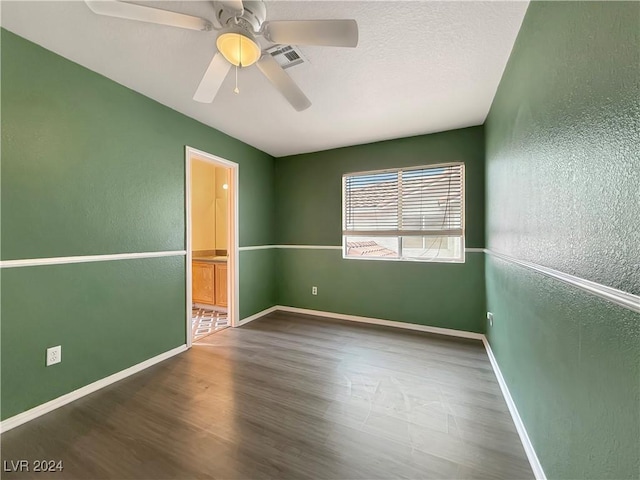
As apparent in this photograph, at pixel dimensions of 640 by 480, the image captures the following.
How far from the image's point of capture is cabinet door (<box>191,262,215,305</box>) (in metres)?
4.19

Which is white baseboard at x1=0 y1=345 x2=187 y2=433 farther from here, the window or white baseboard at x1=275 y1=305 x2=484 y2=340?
the window

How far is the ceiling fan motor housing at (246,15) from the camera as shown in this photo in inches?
47.6

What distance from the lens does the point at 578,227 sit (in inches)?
35.3

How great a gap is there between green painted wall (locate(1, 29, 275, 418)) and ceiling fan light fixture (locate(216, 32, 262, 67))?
1.41 m

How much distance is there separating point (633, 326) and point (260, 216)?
3.77 m

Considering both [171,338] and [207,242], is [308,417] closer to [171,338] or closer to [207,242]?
[171,338]

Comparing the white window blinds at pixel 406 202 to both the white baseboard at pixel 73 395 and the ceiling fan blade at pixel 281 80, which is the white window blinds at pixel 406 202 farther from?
the white baseboard at pixel 73 395

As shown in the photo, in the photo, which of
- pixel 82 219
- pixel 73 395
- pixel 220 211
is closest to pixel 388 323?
pixel 73 395

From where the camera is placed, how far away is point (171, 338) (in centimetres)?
264

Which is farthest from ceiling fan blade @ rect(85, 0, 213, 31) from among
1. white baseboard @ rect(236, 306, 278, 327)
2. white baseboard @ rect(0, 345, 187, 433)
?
white baseboard @ rect(236, 306, 278, 327)

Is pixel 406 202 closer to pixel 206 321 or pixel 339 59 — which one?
pixel 339 59

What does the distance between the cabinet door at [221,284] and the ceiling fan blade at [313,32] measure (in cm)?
342

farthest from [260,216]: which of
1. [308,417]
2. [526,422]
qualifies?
[526,422]

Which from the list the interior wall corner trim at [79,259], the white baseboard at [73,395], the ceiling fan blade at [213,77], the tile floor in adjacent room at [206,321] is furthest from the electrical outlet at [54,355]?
the ceiling fan blade at [213,77]
